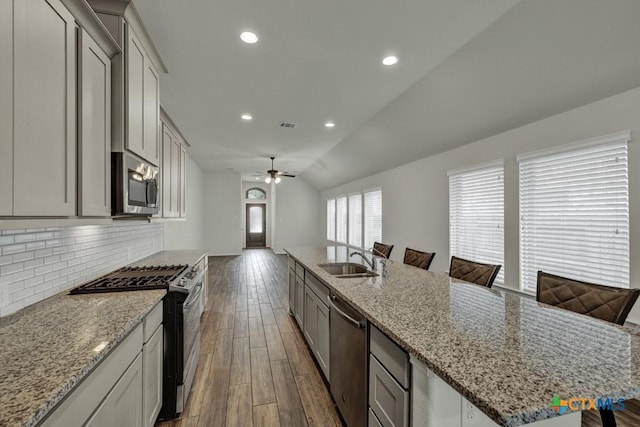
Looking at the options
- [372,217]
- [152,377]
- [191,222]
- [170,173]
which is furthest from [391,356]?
[191,222]

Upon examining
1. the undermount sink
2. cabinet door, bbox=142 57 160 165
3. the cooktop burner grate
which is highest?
cabinet door, bbox=142 57 160 165

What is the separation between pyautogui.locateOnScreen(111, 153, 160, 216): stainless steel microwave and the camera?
167cm

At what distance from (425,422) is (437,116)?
10.7ft

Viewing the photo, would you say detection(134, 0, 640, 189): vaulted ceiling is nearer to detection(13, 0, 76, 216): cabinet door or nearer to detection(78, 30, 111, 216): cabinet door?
detection(78, 30, 111, 216): cabinet door

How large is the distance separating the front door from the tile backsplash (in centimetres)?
945

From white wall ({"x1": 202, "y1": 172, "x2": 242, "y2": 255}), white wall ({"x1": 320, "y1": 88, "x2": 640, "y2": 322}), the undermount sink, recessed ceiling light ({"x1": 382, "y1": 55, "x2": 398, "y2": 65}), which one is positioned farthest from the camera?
white wall ({"x1": 202, "y1": 172, "x2": 242, "y2": 255})

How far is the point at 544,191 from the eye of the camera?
2725 millimetres

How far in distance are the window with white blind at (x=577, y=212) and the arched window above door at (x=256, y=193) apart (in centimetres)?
1048

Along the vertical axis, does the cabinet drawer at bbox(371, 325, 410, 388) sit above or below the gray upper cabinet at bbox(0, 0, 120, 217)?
below

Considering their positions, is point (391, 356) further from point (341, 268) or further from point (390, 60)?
point (390, 60)

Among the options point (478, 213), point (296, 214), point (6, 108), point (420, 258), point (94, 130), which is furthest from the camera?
point (296, 214)

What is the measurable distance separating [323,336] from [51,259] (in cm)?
193

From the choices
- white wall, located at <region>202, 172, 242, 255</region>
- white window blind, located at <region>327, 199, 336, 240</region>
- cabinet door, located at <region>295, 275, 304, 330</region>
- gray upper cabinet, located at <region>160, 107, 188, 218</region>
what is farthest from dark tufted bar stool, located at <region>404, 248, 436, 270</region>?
white wall, located at <region>202, 172, 242, 255</region>

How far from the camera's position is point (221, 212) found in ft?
29.6
